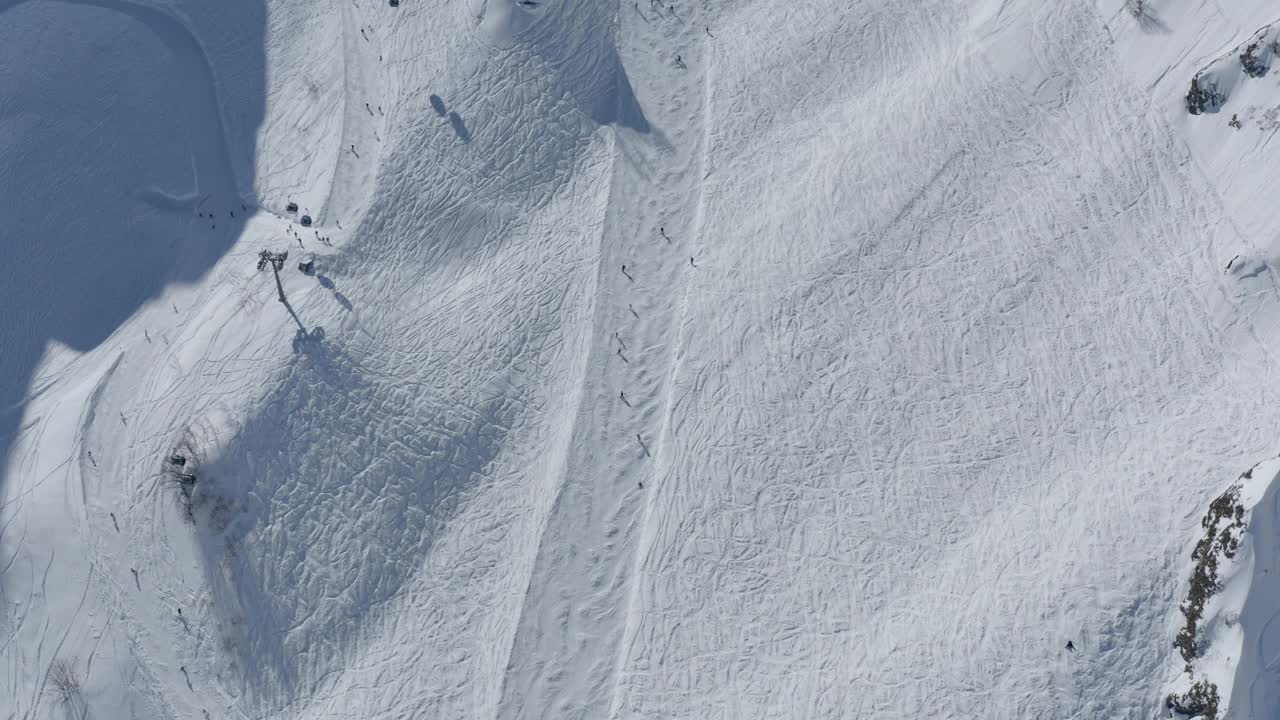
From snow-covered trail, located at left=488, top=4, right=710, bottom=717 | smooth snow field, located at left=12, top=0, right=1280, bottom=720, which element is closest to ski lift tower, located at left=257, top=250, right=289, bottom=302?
smooth snow field, located at left=12, top=0, right=1280, bottom=720

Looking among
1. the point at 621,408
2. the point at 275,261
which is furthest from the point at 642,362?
the point at 275,261

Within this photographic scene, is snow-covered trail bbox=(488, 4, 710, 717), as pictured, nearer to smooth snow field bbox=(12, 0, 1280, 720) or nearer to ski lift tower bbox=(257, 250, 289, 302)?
smooth snow field bbox=(12, 0, 1280, 720)

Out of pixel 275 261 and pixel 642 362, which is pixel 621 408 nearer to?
pixel 642 362

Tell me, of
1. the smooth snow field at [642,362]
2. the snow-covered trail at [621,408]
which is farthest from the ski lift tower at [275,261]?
the snow-covered trail at [621,408]

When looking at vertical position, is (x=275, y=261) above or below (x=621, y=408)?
above

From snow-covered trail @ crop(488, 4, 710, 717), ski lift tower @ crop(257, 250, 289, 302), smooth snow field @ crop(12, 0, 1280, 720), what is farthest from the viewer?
ski lift tower @ crop(257, 250, 289, 302)

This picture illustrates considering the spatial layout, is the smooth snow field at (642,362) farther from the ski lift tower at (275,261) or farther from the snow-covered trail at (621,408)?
the ski lift tower at (275,261)
